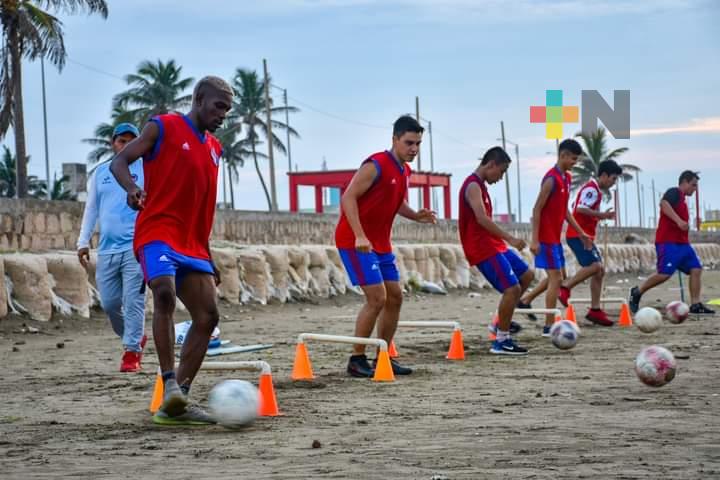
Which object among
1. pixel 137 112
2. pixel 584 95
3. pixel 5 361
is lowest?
pixel 5 361

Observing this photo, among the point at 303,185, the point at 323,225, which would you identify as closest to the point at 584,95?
the point at 323,225

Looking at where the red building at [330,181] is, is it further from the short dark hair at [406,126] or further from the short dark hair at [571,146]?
the short dark hair at [406,126]

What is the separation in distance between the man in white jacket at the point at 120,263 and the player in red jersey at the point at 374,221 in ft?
5.34

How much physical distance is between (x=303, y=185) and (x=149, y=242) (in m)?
50.8

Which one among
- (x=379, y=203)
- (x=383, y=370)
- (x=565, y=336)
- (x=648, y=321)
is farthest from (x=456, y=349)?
(x=648, y=321)

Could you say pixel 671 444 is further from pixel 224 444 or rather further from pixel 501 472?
pixel 224 444

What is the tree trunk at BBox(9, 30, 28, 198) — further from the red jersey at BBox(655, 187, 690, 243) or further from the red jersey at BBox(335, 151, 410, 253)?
the red jersey at BBox(335, 151, 410, 253)

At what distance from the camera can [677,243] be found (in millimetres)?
15344

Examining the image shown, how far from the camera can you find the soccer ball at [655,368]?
23.1 ft

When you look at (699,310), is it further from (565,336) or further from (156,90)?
(156,90)

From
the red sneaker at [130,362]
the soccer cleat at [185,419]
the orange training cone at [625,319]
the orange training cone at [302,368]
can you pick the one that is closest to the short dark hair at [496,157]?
the orange training cone at [302,368]

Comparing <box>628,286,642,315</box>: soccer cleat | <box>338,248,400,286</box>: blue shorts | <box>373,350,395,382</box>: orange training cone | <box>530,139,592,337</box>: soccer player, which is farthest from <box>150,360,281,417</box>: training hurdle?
<box>628,286,642,315</box>: soccer cleat

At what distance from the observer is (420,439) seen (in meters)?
5.25

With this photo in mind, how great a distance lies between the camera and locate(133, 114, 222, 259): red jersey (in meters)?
6.11
